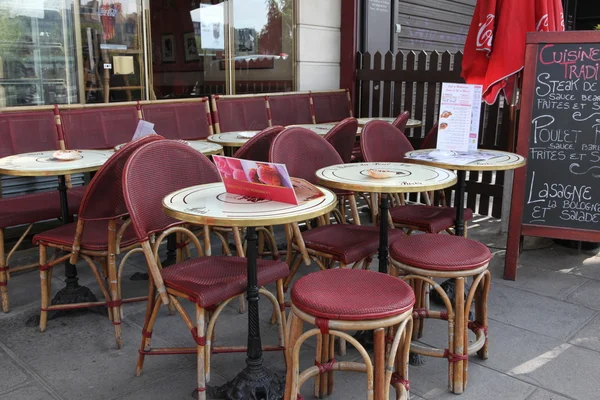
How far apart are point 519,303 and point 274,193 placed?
6.82 ft

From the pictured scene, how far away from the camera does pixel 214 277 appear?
7.91ft

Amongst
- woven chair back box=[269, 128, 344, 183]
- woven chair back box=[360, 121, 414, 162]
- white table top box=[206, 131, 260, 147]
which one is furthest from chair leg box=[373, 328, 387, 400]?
A: white table top box=[206, 131, 260, 147]

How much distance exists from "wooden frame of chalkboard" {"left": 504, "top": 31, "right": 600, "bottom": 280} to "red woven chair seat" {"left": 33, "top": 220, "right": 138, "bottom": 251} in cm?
251

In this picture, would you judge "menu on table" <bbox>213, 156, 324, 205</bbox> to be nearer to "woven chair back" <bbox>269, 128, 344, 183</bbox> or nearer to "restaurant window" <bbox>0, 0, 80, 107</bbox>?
"woven chair back" <bbox>269, 128, 344, 183</bbox>

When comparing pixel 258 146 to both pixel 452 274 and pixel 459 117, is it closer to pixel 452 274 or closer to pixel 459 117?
pixel 459 117

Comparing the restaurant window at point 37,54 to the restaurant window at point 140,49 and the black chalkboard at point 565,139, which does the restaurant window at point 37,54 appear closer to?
the restaurant window at point 140,49

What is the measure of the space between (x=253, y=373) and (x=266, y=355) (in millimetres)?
474

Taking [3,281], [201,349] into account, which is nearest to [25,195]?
[3,281]

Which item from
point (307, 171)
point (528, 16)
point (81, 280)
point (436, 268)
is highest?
point (528, 16)

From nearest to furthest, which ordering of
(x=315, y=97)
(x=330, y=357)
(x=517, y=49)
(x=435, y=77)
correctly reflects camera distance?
(x=330, y=357), (x=517, y=49), (x=435, y=77), (x=315, y=97)

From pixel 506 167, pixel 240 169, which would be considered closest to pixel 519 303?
pixel 506 167

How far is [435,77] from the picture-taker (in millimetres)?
5875

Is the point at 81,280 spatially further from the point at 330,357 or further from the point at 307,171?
the point at 330,357

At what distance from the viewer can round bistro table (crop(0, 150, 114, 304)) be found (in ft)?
10.3
